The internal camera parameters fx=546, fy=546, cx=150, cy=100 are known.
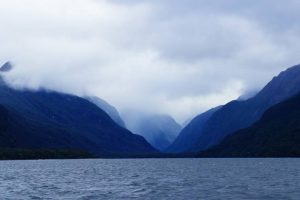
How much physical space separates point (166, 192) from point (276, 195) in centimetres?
2125

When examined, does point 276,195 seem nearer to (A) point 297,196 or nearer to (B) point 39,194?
(A) point 297,196

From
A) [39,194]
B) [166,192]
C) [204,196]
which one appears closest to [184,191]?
[166,192]

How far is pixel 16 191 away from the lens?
111m

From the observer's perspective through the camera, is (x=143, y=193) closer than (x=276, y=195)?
No

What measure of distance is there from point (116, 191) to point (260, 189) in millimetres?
28656

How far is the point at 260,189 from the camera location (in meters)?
108

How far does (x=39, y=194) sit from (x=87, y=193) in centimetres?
909

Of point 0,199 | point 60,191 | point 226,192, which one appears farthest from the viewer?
point 60,191

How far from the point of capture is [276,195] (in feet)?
315

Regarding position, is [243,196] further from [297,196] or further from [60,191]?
[60,191]

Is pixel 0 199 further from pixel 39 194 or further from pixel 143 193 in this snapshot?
pixel 143 193

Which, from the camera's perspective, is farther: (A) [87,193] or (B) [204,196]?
(A) [87,193]

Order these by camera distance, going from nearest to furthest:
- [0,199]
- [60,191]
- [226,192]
A: [0,199] < [226,192] < [60,191]

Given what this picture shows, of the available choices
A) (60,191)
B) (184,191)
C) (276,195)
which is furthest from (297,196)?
(60,191)
